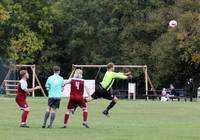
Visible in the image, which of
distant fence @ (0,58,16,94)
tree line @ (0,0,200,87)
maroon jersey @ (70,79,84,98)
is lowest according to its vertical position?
maroon jersey @ (70,79,84,98)

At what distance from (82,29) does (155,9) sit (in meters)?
8.47

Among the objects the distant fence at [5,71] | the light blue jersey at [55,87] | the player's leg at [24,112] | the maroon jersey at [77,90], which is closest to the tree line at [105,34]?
the distant fence at [5,71]

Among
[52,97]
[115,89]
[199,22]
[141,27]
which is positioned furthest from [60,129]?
[141,27]

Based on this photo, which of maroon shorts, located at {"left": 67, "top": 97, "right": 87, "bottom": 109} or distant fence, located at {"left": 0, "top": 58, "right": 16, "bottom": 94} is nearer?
maroon shorts, located at {"left": 67, "top": 97, "right": 87, "bottom": 109}

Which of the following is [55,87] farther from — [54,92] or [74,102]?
[74,102]

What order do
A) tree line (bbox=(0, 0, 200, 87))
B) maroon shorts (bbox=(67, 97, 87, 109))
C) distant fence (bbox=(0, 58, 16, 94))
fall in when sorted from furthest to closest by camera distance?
tree line (bbox=(0, 0, 200, 87))
distant fence (bbox=(0, 58, 16, 94))
maroon shorts (bbox=(67, 97, 87, 109))

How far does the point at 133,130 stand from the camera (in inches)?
800

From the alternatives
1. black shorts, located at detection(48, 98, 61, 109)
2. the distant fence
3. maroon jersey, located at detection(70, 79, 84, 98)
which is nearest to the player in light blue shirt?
black shorts, located at detection(48, 98, 61, 109)

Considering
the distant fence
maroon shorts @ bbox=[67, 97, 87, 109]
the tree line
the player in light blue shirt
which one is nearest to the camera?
the player in light blue shirt

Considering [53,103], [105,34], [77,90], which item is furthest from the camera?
[105,34]

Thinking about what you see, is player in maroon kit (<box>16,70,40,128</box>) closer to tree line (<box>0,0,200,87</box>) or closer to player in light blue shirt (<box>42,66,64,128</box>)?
player in light blue shirt (<box>42,66,64,128</box>)

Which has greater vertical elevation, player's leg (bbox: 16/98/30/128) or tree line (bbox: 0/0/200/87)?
tree line (bbox: 0/0/200/87)

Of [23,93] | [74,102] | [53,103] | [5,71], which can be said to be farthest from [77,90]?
[5,71]

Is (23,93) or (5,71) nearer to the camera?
(23,93)
